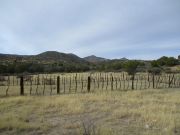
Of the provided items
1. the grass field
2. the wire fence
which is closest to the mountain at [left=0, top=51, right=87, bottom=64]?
the wire fence

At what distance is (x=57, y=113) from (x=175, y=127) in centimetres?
608

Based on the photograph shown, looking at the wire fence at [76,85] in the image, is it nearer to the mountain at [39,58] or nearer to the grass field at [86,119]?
the grass field at [86,119]

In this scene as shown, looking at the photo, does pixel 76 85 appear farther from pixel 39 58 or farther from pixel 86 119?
pixel 39 58

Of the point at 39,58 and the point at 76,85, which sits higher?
the point at 39,58

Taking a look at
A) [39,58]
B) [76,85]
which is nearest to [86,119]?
[76,85]

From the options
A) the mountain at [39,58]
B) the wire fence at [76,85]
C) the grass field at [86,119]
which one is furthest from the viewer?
the mountain at [39,58]

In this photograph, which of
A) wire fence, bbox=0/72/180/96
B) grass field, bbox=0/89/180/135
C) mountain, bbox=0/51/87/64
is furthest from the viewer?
mountain, bbox=0/51/87/64

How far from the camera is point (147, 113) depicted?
43.3 feet

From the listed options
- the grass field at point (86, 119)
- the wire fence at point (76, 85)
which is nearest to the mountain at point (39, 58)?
the wire fence at point (76, 85)

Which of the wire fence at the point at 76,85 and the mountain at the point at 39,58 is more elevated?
the mountain at the point at 39,58

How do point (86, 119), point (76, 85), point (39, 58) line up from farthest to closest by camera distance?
point (39, 58) < point (76, 85) < point (86, 119)

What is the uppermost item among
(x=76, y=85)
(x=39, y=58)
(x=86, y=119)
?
(x=39, y=58)

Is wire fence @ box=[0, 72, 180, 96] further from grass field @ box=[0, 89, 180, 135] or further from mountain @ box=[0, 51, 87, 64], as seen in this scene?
mountain @ box=[0, 51, 87, 64]

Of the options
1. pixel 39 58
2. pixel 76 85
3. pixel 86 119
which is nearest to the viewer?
pixel 86 119
